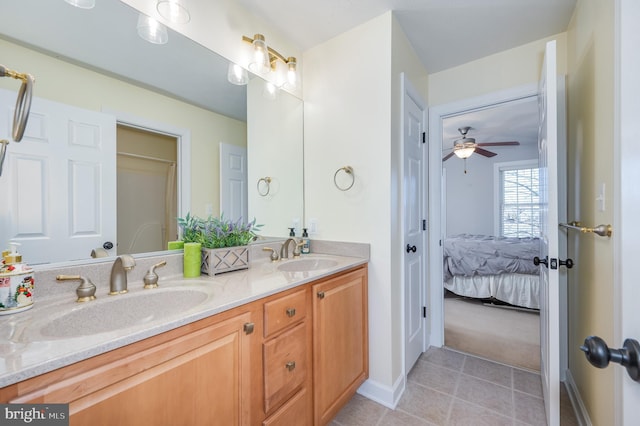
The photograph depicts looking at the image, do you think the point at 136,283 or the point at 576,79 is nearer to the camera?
the point at 136,283

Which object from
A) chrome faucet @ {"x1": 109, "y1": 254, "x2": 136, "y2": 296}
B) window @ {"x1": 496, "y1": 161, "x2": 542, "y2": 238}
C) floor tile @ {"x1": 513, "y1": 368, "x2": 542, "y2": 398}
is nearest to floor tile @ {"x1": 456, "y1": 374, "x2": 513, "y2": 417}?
floor tile @ {"x1": 513, "y1": 368, "x2": 542, "y2": 398}

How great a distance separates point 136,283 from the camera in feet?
3.83

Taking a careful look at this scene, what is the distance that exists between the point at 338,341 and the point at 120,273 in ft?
3.54

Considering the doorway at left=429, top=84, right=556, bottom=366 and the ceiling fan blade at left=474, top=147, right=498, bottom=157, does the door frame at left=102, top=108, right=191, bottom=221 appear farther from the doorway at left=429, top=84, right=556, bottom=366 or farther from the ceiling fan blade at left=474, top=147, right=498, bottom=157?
the ceiling fan blade at left=474, top=147, right=498, bottom=157

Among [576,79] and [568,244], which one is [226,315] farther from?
[576,79]

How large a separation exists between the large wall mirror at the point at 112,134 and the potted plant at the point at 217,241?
7 centimetres

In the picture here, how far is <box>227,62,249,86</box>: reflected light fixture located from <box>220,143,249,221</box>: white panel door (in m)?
0.39

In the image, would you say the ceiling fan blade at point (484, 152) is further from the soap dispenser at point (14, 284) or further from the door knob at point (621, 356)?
the soap dispenser at point (14, 284)

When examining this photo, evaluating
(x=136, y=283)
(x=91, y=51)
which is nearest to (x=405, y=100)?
(x=91, y=51)

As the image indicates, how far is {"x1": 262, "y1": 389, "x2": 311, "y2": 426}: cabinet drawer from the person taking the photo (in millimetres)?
1115

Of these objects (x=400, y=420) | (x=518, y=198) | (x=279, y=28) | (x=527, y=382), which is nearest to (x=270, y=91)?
(x=279, y=28)

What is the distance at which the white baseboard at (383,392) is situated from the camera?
1.68 m

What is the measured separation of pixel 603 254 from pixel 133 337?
175 centimetres

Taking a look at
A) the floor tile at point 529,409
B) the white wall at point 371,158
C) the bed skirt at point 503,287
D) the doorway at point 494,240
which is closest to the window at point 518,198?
the doorway at point 494,240
